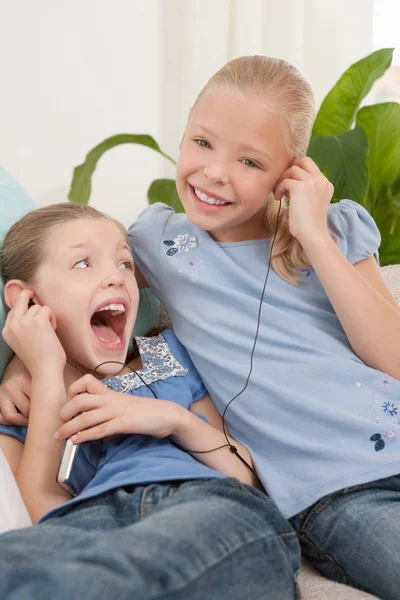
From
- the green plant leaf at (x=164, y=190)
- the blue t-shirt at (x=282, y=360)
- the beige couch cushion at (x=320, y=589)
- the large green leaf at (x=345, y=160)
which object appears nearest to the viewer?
the beige couch cushion at (x=320, y=589)

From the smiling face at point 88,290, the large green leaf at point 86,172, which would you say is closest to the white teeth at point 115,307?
the smiling face at point 88,290

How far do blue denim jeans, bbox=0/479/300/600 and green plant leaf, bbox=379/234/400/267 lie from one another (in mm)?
1286

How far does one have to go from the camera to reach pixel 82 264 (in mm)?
1246

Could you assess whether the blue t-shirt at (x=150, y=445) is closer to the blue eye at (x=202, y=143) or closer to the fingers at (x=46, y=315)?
Answer: the fingers at (x=46, y=315)

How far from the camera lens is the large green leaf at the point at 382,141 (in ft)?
6.89

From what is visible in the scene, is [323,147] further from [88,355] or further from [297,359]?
[88,355]

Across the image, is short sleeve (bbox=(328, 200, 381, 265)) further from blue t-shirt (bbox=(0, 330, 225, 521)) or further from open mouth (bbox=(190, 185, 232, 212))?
blue t-shirt (bbox=(0, 330, 225, 521))

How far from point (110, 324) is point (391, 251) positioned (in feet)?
3.62

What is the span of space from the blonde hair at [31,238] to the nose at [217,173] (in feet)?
0.69

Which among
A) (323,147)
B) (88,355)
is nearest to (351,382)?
(88,355)

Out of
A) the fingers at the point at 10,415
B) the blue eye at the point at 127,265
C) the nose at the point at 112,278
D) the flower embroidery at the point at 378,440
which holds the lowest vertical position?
the flower embroidery at the point at 378,440

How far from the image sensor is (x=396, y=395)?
4.15ft

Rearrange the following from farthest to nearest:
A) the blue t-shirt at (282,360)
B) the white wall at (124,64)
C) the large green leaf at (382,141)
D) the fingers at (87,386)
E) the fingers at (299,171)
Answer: the white wall at (124,64)
the large green leaf at (382,141)
the fingers at (299,171)
the blue t-shirt at (282,360)
the fingers at (87,386)

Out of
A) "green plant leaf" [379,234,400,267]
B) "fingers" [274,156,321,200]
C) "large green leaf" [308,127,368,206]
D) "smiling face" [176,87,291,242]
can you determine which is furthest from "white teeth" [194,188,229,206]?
"green plant leaf" [379,234,400,267]
